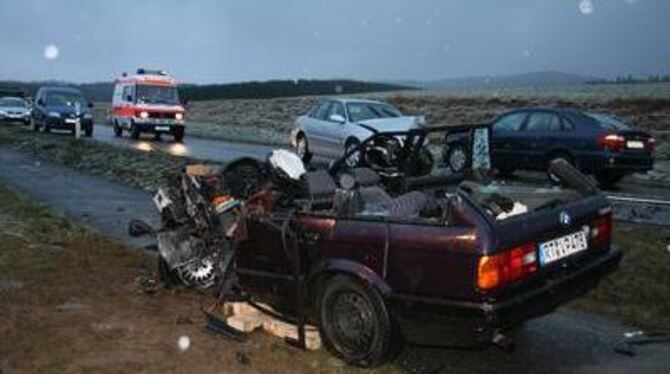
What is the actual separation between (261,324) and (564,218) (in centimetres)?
246

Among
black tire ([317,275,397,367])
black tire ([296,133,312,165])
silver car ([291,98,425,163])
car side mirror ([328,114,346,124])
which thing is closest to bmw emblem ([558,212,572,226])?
black tire ([317,275,397,367])

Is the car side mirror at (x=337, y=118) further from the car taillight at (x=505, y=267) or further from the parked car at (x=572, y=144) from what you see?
the car taillight at (x=505, y=267)

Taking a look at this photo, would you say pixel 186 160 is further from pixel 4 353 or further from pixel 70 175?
pixel 4 353

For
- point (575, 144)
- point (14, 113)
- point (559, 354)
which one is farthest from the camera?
point (14, 113)

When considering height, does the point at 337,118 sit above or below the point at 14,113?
above

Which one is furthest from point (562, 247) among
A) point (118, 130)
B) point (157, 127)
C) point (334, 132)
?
point (118, 130)

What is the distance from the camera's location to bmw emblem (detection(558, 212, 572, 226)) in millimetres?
5618

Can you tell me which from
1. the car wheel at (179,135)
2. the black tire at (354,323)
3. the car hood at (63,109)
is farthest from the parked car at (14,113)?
the black tire at (354,323)

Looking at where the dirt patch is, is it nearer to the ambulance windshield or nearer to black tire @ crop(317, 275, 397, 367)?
black tire @ crop(317, 275, 397, 367)

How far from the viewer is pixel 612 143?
16.7 m

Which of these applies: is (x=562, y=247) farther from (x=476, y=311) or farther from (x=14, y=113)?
(x=14, y=113)

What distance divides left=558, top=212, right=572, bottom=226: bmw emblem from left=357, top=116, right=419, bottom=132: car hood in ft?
44.2

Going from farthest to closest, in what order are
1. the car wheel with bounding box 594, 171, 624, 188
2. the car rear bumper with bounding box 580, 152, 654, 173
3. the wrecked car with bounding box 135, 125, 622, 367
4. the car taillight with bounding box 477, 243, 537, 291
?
the car wheel with bounding box 594, 171, 624, 188 → the car rear bumper with bounding box 580, 152, 654, 173 → the wrecked car with bounding box 135, 125, 622, 367 → the car taillight with bounding box 477, 243, 537, 291

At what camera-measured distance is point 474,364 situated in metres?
5.92
